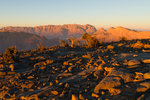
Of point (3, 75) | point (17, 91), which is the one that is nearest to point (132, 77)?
point (17, 91)

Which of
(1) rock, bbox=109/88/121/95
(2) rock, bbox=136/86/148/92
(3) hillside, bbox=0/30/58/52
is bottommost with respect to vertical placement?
(3) hillside, bbox=0/30/58/52

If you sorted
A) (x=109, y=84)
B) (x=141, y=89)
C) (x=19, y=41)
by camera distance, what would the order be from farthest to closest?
(x=19, y=41) → (x=109, y=84) → (x=141, y=89)

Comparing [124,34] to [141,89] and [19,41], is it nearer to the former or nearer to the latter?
[19,41]

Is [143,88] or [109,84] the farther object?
[109,84]

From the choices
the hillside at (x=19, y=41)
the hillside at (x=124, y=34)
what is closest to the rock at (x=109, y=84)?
the hillside at (x=19, y=41)

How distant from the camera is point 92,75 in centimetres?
467

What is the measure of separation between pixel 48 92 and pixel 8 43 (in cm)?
10118

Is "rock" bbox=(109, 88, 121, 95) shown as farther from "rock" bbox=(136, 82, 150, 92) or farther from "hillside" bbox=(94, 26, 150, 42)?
"hillside" bbox=(94, 26, 150, 42)

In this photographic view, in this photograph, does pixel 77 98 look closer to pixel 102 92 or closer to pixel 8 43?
pixel 102 92

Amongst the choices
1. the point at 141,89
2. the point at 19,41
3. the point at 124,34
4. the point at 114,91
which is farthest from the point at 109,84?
the point at 124,34

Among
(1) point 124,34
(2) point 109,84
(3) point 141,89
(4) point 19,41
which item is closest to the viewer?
(3) point 141,89

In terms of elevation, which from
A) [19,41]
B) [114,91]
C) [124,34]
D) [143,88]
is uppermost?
[124,34]

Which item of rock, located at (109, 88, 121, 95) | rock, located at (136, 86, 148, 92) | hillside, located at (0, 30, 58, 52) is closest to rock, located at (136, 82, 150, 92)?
rock, located at (136, 86, 148, 92)

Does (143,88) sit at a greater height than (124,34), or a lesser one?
lesser
